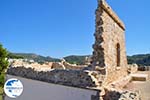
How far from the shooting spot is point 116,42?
14992mm

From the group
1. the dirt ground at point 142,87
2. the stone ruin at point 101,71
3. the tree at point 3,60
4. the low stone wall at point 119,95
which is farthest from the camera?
the tree at point 3,60

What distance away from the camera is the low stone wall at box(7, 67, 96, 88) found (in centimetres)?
1159

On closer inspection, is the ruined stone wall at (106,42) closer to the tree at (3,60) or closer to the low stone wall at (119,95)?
the low stone wall at (119,95)

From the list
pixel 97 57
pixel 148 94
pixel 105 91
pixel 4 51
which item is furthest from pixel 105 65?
pixel 4 51

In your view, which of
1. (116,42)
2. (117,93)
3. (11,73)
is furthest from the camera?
(11,73)

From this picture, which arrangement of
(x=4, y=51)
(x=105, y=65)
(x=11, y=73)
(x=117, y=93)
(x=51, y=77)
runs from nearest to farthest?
(x=117, y=93), (x=105, y=65), (x=51, y=77), (x=11, y=73), (x=4, y=51)

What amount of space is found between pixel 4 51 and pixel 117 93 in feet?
75.3

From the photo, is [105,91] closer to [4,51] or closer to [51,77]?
[51,77]

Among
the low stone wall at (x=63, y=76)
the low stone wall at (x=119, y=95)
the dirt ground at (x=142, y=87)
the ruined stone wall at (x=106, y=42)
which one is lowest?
the low stone wall at (x=119, y=95)

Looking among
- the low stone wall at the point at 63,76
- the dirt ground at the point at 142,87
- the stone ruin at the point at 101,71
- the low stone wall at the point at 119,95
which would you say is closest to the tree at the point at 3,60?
the low stone wall at the point at 63,76

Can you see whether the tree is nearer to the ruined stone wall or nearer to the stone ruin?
the stone ruin

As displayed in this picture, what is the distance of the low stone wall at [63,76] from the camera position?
11.6 meters

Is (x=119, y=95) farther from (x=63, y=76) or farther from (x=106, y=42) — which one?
(x=106, y=42)

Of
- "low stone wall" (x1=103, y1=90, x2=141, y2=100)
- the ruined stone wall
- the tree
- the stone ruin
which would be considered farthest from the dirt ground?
the tree
